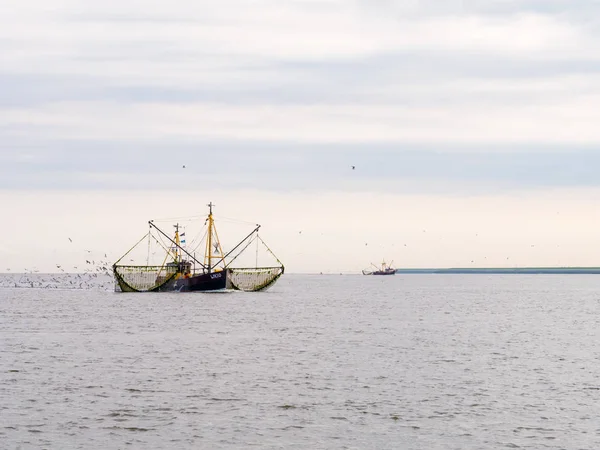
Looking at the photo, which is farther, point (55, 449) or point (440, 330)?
point (440, 330)

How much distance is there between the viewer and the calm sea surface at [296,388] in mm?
40281

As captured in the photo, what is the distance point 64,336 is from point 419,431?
5773 centimetres

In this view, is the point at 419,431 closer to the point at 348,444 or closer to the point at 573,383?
the point at 348,444

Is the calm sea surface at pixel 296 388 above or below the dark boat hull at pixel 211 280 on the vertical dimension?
below

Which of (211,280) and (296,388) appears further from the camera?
(211,280)

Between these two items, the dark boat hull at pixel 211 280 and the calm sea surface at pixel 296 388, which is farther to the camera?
the dark boat hull at pixel 211 280

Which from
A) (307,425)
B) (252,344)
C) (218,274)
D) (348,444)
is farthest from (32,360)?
(218,274)

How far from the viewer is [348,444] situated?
38.6m

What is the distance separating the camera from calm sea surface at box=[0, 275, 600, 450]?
40.3 m

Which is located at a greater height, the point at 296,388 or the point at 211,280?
the point at 211,280

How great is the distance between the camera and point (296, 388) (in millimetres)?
54031

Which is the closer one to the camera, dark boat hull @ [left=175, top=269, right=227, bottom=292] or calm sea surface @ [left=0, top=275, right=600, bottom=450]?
calm sea surface @ [left=0, top=275, right=600, bottom=450]

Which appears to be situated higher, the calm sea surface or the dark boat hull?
the dark boat hull

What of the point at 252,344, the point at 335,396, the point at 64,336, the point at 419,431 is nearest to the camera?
the point at 419,431
